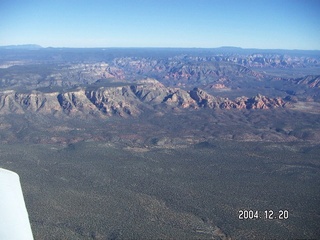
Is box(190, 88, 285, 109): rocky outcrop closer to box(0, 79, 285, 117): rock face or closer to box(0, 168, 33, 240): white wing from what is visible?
box(0, 79, 285, 117): rock face

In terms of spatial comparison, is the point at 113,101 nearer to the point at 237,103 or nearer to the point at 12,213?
the point at 237,103

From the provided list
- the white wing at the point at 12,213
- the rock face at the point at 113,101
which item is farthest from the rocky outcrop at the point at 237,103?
the white wing at the point at 12,213

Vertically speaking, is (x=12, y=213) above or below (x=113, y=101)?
above

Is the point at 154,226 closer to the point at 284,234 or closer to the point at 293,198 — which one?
the point at 284,234

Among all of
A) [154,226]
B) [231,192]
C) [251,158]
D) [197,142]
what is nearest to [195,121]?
[197,142]

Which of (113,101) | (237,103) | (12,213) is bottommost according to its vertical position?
(237,103)

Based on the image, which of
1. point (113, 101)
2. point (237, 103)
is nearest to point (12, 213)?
point (113, 101)

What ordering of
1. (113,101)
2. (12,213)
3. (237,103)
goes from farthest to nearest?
(237,103) → (113,101) → (12,213)
